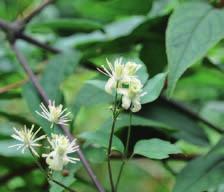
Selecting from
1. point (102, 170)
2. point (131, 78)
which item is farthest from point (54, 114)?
point (102, 170)

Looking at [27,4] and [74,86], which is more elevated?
[27,4]

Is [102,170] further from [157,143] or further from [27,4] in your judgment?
[157,143]

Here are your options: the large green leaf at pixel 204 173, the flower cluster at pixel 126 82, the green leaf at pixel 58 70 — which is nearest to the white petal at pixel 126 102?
the flower cluster at pixel 126 82

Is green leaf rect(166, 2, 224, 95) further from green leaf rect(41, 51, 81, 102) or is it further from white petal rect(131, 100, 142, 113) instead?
green leaf rect(41, 51, 81, 102)

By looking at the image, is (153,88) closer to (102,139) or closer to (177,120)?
(102,139)

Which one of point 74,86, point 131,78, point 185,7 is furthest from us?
point 74,86

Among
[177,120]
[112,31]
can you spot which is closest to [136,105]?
[177,120]

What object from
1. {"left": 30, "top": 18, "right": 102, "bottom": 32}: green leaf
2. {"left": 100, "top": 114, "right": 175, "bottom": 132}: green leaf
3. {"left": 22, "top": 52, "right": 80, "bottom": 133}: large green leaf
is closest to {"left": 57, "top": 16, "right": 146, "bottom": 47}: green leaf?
{"left": 30, "top": 18, "right": 102, "bottom": 32}: green leaf

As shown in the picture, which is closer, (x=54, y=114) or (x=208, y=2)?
(x=54, y=114)
